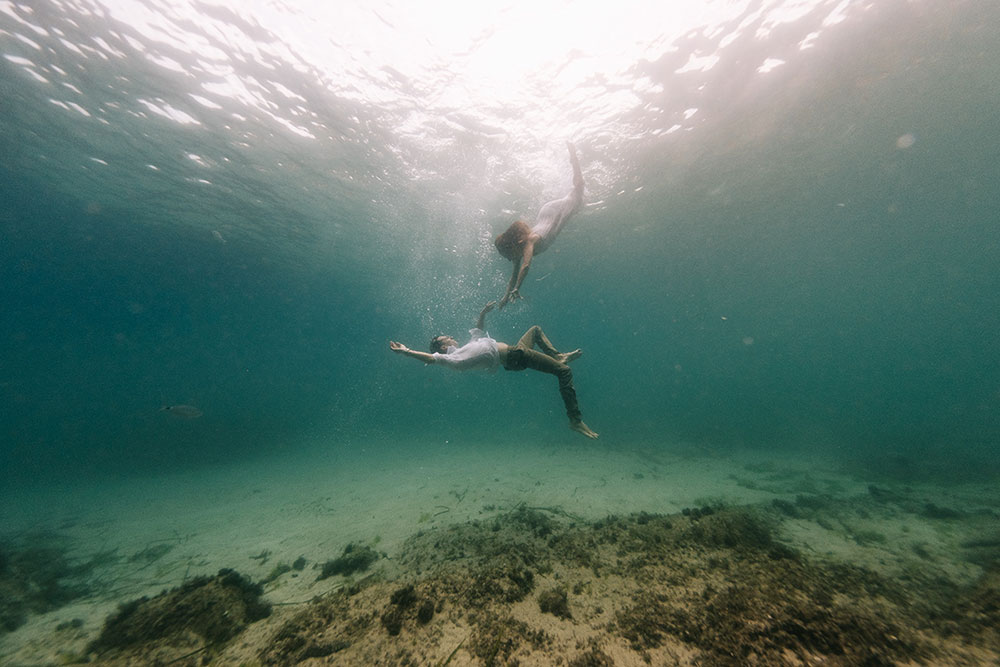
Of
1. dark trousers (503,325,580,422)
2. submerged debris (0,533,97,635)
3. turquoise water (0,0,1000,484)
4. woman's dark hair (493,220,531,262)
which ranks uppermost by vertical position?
turquoise water (0,0,1000,484)

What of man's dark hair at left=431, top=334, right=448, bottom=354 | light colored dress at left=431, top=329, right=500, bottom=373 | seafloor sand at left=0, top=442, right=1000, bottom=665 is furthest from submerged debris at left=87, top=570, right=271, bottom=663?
man's dark hair at left=431, top=334, right=448, bottom=354

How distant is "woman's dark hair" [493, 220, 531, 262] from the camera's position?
6062 millimetres

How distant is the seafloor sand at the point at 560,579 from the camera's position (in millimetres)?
2902

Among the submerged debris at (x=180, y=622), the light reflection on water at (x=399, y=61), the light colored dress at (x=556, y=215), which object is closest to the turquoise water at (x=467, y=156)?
the light reflection on water at (x=399, y=61)

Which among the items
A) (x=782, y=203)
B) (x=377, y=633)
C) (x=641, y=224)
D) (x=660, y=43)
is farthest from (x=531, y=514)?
(x=782, y=203)

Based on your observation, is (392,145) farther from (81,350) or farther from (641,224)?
(81,350)

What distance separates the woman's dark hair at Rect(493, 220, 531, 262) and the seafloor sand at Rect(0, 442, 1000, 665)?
16.8 feet

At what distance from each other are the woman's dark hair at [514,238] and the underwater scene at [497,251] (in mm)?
73

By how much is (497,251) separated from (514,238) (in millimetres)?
6306

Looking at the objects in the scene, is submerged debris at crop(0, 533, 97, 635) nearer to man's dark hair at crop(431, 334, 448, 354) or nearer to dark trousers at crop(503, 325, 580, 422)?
man's dark hair at crop(431, 334, 448, 354)

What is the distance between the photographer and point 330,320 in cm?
6388

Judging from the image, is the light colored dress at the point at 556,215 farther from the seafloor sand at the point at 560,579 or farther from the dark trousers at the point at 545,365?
the seafloor sand at the point at 560,579

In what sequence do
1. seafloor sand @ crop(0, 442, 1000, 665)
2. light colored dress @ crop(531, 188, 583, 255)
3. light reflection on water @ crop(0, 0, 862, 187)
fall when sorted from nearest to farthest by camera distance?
seafloor sand @ crop(0, 442, 1000, 665) → light colored dress @ crop(531, 188, 583, 255) → light reflection on water @ crop(0, 0, 862, 187)

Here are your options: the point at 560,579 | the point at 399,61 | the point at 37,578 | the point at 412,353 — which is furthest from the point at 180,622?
the point at 399,61
